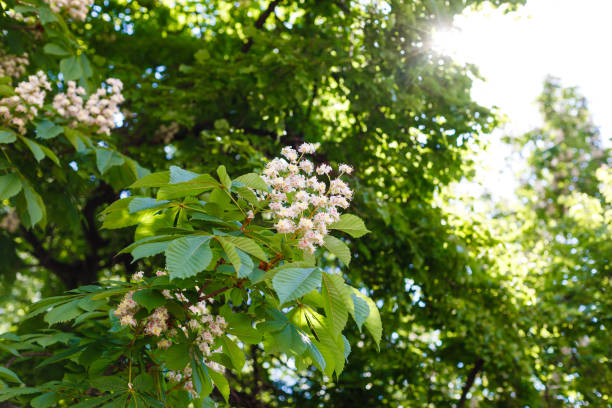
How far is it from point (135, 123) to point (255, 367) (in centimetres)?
315

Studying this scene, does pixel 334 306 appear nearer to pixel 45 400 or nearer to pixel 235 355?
pixel 235 355

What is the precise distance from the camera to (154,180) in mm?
1564

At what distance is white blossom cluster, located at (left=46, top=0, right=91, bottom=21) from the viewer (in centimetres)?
361

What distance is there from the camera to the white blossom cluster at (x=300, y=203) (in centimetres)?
157

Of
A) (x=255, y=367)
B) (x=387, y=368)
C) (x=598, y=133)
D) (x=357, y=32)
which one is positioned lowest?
(x=255, y=367)

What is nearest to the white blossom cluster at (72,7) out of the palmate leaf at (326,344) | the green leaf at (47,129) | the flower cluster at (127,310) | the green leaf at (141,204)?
the green leaf at (47,129)

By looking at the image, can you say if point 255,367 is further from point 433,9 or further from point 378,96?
point 433,9

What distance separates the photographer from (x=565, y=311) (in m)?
5.76

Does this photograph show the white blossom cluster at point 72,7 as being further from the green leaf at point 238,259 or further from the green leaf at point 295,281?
the green leaf at point 295,281

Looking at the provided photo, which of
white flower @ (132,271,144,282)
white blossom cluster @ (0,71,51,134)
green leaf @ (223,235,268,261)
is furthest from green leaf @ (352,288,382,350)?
white blossom cluster @ (0,71,51,134)

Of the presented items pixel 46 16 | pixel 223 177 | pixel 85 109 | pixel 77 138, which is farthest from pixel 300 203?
pixel 46 16

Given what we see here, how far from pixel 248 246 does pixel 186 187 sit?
11.2 inches

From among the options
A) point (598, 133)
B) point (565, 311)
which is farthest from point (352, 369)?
point (598, 133)

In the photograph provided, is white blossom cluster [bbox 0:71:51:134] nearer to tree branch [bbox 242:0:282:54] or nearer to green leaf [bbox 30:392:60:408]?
green leaf [bbox 30:392:60:408]
